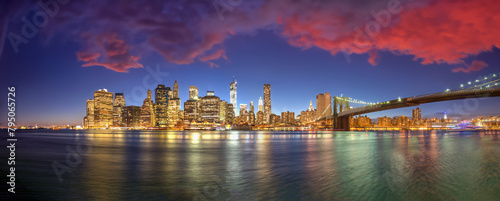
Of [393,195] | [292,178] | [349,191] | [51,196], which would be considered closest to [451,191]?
[393,195]

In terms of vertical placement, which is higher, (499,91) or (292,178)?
(499,91)

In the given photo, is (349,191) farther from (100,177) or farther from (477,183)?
(100,177)

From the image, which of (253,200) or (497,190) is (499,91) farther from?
(253,200)

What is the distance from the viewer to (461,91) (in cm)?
6788

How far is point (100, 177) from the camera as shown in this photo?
47.9 feet

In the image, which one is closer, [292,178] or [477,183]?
[477,183]

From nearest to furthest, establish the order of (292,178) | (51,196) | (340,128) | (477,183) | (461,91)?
(51,196)
(477,183)
(292,178)
(461,91)
(340,128)

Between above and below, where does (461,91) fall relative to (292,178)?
above

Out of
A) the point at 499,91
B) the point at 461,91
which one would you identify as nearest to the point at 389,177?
the point at 499,91

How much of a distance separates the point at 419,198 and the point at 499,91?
218 feet

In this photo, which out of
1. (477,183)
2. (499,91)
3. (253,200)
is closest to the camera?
(253,200)

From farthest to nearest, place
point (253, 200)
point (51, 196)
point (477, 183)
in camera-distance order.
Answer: point (477, 183) < point (51, 196) < point (253, 200)

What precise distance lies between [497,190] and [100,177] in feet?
55.9

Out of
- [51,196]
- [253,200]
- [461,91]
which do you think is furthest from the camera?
[461,91]
